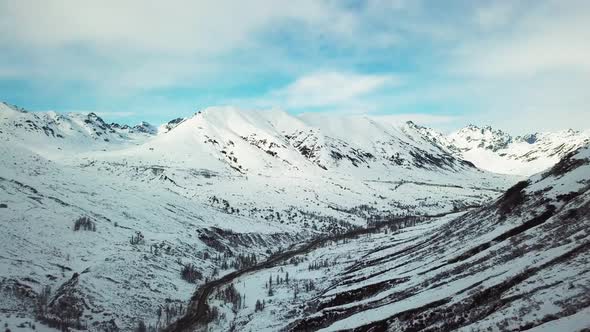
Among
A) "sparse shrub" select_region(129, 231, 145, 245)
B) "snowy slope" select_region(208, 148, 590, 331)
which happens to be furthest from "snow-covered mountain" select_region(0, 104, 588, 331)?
"snowy slope" select_region(208, 148, 590, 331)

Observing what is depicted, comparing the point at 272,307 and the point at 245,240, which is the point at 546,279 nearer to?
the point at 272,307

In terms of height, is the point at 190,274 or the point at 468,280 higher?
the point at 190,274

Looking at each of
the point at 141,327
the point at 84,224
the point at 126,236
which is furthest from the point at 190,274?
the point at 141,327

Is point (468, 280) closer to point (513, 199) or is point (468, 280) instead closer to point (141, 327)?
point (513, 199)

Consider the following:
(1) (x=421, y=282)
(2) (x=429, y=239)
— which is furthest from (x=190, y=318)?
(2) (x=429, y=239)

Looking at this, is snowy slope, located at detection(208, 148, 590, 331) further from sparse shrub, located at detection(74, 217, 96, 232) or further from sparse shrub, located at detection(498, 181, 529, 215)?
sparse shrub, located at detection(74, 217, 96, 232)

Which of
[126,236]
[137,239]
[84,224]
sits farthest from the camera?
[126,236]
